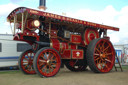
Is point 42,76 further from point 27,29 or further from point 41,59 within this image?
point 27,29

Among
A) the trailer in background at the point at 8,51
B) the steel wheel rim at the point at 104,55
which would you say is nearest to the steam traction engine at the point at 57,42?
the steel wheel rim at the point at 104,55

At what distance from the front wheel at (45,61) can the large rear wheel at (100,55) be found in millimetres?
1720

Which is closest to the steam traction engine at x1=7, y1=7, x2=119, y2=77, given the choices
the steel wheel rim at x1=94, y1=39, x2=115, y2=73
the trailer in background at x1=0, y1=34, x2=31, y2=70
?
the steel wheel rim at x1=94, y1=39, x2=115, y2=73

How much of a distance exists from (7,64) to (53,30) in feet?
13.5

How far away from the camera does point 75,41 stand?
8.31m

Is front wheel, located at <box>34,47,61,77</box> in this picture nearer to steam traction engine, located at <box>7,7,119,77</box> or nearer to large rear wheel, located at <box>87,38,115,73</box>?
steam traction engine, located at <box>7,7,119,77</box>

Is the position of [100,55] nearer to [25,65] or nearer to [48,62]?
[48,62]

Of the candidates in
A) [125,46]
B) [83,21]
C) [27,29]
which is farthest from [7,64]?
[125,46]

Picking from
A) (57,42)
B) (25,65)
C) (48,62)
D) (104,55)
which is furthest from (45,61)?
(104,55)

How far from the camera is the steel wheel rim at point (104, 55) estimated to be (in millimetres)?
8120

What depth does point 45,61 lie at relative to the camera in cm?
655

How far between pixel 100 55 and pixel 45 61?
2.95 meters

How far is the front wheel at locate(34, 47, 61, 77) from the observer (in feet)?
20.4

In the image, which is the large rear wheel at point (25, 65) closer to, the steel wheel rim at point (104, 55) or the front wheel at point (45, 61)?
the front wheel at point (45, 61)
